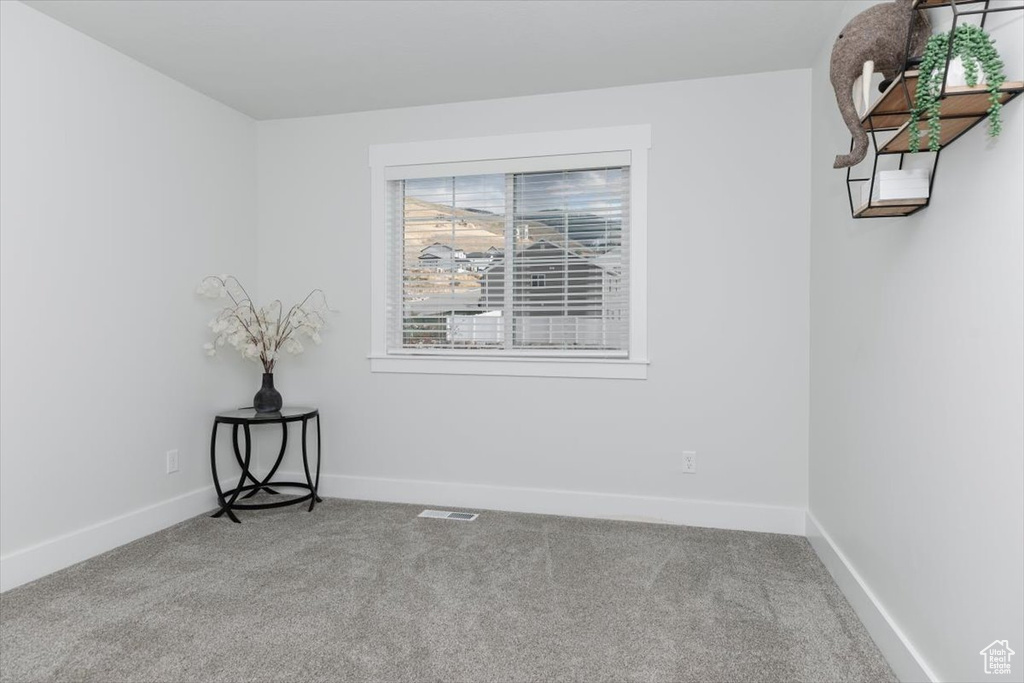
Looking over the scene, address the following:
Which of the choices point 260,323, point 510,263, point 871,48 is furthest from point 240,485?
point 871,48

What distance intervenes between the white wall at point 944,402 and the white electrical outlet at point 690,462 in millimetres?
817

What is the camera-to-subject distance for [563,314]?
11.8ft

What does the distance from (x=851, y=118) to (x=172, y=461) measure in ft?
11.4

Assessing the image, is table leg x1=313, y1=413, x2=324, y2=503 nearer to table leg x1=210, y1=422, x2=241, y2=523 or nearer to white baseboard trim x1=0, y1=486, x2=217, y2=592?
table leg x1=210, y1=422, x2=241, y2=523

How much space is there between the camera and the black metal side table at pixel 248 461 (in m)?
3.40

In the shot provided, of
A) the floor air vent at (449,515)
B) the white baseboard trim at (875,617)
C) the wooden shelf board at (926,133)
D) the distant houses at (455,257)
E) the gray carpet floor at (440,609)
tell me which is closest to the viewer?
the wooden shelf board at (926,133)

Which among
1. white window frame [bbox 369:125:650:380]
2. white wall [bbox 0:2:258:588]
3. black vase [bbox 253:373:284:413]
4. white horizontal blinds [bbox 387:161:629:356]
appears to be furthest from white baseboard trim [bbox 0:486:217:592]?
white horizontal blinds [bbox 387:161:629:356]

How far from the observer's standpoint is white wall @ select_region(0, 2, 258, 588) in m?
2.54

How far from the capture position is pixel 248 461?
140 inches

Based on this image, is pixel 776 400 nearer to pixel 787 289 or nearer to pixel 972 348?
pixel 787 289

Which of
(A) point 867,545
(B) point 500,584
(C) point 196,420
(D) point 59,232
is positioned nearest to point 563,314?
(B) point 500,584

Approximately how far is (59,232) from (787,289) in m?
Answer: 3.47

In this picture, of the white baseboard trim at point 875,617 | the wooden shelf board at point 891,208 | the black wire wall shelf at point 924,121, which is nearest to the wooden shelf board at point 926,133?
the black wire wall shelf at point 924,121

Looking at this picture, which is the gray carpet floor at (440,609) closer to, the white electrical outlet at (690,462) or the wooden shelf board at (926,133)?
the white electrical outlet at (690,462)
